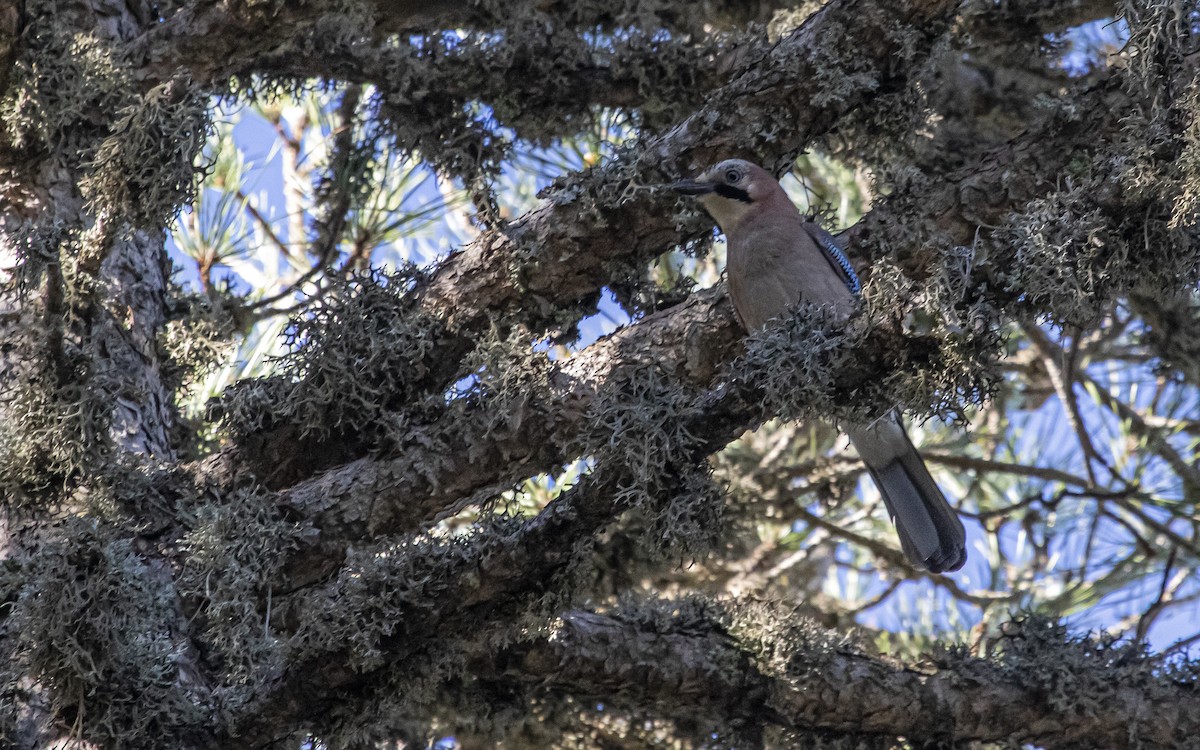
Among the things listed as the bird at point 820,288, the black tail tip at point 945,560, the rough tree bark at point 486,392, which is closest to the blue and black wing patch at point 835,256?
the bird at point 820,288

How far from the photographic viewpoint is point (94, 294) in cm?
311

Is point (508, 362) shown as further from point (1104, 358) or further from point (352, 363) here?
point (1104, 358)

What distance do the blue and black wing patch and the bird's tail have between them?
0.48 meters

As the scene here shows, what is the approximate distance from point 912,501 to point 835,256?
2.83 ft

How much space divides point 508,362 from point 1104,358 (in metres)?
3.46

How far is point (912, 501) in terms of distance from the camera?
13.5ft

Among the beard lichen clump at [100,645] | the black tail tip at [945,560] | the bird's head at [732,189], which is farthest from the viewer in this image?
the black tail tip at [945,560]

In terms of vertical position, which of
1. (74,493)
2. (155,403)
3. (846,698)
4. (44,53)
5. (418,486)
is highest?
(44,53)

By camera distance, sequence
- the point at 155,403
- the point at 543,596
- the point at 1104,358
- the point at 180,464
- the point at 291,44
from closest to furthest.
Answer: the point at 543,596
the point at 180,464
the point at 155,403
the point at 291,44
the point at 1104,358

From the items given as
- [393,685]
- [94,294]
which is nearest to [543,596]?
[393,685]

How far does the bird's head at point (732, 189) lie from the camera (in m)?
3.37

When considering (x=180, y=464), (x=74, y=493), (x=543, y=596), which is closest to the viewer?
(x=543, y=596)

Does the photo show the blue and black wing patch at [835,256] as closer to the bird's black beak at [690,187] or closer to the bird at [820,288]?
the bird at [820,288]

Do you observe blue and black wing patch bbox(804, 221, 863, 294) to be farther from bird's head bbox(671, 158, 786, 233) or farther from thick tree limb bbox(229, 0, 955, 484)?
thick tree limb bbox(229, 0, 955, 484)
